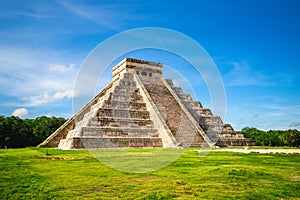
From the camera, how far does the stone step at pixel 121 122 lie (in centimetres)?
2736

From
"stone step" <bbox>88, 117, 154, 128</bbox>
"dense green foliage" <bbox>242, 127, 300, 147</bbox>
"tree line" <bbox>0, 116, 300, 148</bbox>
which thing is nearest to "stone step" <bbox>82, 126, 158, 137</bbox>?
"stone step" <bbox>88, 117, 154, 128</bbox>

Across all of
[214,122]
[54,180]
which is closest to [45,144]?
[214,122]

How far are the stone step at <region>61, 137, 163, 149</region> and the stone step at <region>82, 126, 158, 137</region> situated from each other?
30.3 inches

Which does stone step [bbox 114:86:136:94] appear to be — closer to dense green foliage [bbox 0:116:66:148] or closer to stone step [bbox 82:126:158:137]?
stone step [bbox 82:126:158:137]

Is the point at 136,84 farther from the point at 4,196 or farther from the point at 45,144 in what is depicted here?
the point at 4,196

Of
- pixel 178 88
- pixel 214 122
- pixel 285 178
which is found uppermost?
pixel 178 88

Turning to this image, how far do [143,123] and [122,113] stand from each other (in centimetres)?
263

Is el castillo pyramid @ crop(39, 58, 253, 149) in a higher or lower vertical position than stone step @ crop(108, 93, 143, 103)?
lower

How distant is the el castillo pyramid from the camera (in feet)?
87.3

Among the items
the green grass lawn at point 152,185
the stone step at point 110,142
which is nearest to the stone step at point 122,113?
the stone step at point 110,142

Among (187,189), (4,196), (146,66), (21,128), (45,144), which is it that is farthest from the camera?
(146,66)

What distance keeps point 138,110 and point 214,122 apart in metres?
10.2

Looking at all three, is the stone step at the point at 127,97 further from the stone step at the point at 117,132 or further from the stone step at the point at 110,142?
the stone step at the point at 110,142

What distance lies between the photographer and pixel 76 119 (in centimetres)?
3612
